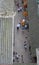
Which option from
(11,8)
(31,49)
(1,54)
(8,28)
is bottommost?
(31,49)

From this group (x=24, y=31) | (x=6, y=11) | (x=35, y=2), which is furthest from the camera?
(x=24, y=31)

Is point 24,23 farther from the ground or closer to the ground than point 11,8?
closer to the ground

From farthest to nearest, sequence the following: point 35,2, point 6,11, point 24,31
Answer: point 24,31 < point 35,2 < point 6,11

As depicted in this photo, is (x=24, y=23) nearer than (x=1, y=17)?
No

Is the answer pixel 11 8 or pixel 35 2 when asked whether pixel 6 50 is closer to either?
pixel 11 8

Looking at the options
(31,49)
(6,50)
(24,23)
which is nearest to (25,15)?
(24,23)

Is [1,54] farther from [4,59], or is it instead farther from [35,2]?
[35,2]

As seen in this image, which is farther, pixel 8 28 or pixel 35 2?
pixel 35 2

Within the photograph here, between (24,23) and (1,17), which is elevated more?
(1,17)

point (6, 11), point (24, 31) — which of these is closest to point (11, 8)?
point (6, 11)
